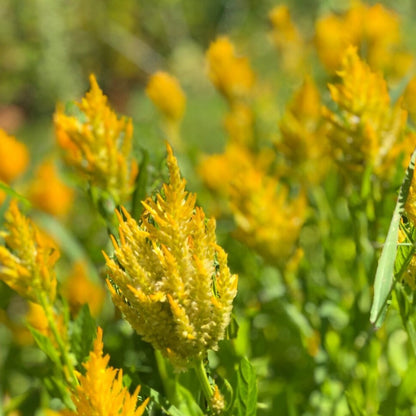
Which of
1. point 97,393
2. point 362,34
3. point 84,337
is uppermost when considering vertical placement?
point 362,34

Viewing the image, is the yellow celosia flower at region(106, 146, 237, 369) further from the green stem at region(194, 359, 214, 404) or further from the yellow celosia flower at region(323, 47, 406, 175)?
the yellow celosia flower at region(323, 47, 406, 175)

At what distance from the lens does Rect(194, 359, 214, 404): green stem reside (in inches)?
25.1

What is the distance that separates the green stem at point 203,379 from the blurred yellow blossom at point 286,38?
1308mm

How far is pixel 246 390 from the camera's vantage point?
656 mm

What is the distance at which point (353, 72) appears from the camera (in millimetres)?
861

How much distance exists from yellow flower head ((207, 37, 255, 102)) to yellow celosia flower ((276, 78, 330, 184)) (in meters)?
0.39

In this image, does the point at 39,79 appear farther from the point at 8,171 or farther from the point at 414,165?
the point at 414,165

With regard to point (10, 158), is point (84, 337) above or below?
below

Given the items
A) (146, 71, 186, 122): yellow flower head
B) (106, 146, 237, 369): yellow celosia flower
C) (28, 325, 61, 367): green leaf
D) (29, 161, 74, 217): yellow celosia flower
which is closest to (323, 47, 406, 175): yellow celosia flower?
(106, 146, 237, 369): yellow celosia flower

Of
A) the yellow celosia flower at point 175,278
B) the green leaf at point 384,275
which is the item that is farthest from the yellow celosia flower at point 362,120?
the yellow celosia flower at point 175,278

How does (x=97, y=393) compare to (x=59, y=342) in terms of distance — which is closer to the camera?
(x=97, y=393)

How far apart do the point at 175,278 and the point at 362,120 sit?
414 millimetres

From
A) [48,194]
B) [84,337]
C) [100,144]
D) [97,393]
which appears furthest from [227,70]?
[97,393]

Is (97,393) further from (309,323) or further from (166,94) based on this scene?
(166,94)
